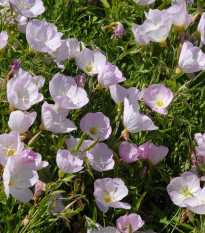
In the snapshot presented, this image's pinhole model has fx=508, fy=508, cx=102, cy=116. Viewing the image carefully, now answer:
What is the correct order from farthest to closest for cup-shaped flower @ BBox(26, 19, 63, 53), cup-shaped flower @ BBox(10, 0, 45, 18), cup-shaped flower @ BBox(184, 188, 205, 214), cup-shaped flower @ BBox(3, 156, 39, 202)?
1. cup-shaped flower @ BBox(10, 0, 45, 18)
2. cup-shaped flower @ BBox(26, 19, 63, 53)
3. cup-shaped flower @ BBox(184, 188, 205, 214)
4. cup-shaped flower @ BBox(3, 156, 39, 202)

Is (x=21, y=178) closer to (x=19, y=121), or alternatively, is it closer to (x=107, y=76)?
(x=19, y=121)

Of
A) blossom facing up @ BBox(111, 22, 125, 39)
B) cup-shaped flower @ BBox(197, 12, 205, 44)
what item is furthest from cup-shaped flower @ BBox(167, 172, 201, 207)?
blossom facing up @ BBox(111, 22, 125, 39)

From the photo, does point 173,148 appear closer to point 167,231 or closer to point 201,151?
point 201,151

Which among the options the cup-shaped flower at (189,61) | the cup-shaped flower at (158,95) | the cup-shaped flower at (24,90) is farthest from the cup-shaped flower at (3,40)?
the cup-shaped flower at (189,61)

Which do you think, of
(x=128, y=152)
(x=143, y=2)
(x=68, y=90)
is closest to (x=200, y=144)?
(x=128, y=152)

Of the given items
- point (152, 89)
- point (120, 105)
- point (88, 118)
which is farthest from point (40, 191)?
point (152, 89)

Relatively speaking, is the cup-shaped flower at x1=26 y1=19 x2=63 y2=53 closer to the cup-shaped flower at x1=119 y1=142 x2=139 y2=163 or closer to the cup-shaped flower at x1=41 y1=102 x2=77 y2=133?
the cup-shaped flower at x1=41 y1=102 x2=77 y2=133
